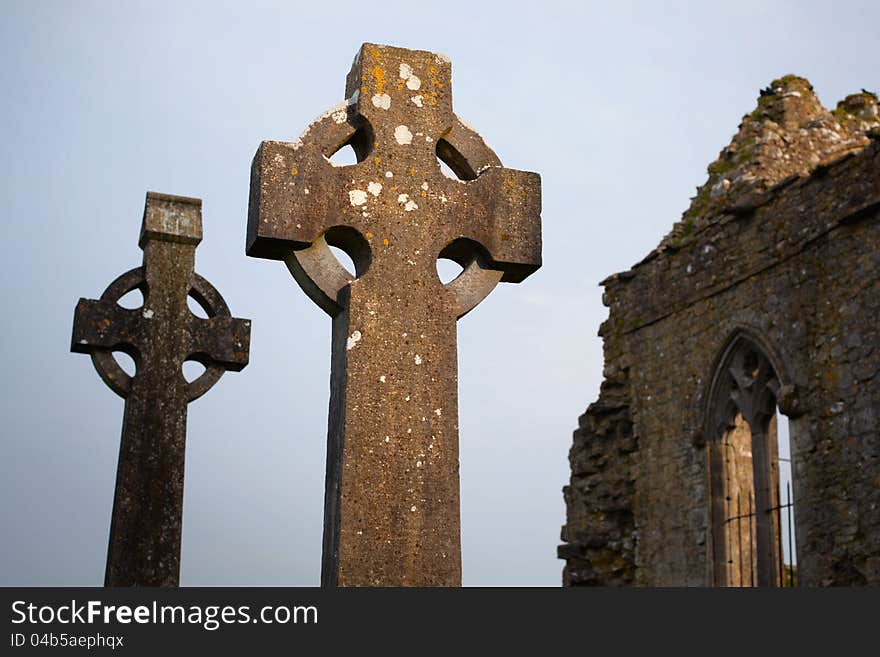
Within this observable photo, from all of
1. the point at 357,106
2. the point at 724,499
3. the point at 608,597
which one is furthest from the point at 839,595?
the point at 724,499

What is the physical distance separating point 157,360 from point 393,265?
3.50 meters

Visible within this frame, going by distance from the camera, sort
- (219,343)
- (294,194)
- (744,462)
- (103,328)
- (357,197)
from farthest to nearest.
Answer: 1. (744,462)
2. (219,343)
3. (103,328)
4. (357,197)
5. (294,194)

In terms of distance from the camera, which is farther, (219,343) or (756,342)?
(756,342)

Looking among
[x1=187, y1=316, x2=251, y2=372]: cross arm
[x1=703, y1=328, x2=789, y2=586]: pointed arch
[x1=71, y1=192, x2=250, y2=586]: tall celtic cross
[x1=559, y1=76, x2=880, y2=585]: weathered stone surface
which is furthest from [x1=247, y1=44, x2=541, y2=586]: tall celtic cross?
[x1=703, y1=328, x2=789, y2=586]: pointed arch

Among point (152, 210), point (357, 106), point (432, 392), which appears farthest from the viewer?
point (152, 210)

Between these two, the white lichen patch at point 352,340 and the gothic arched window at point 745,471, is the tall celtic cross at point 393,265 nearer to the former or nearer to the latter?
the white lichen patch at point 352,340

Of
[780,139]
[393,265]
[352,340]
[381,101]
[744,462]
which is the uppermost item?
[780,139]

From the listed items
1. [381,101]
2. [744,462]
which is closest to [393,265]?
[381,101]

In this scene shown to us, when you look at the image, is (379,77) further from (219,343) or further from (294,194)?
(219,343)

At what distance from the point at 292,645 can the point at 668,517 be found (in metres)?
11.3

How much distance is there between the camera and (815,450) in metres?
12.2

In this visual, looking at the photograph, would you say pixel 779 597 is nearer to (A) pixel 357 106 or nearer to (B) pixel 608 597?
(B) pixel 608 597

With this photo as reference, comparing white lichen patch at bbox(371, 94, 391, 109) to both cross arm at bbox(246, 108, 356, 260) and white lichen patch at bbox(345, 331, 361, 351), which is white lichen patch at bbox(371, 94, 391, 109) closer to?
cross arm at bbox(246, 108, 356, 260)

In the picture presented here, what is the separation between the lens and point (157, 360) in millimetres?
7996
